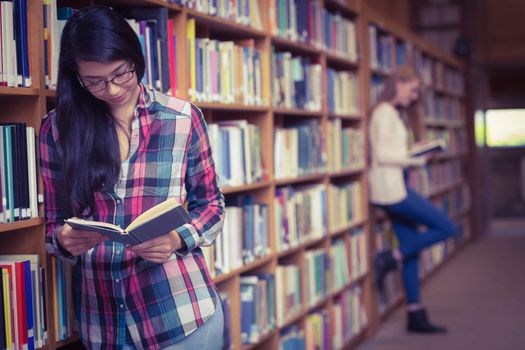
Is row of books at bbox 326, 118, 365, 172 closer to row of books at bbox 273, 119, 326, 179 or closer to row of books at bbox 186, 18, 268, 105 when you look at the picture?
row of books at bbox 273, 119, 326, 179

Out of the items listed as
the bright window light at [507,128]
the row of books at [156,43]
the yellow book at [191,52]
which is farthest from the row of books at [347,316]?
the bright window light at [507,128]

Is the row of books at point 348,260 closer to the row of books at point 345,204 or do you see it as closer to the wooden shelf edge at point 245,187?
the row of books at point 345,204

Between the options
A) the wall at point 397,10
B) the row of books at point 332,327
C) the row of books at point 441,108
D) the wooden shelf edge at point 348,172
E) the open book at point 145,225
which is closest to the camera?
the open book at point 145,225

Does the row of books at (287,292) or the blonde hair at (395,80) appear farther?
the blonde hair at (395,80)

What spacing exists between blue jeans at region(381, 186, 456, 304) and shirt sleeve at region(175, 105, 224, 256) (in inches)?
116

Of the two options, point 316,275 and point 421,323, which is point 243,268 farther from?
point 421,323

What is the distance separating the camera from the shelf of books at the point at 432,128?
519cm

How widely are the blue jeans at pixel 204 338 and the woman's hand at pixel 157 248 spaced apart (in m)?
0.20

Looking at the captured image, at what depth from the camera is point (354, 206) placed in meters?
4.69

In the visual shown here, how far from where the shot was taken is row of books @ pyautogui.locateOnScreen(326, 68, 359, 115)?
14.1 ft

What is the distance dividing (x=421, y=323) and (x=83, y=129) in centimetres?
341

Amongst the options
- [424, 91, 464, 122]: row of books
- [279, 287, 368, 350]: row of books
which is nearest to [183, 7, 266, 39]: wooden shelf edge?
[279, 287, 368, 350]: row of books

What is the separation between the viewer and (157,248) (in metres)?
1.69

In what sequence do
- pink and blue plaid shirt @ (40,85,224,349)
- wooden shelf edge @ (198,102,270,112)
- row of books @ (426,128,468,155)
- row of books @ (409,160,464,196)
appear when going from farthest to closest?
1. row of books @ (426,128,468,155)
2. row of books @ (409,160,464,196)
3. wooden shelf edge @ (198,102,270,112)
4. pink and blue plaid shirt @ (40,85,224,349)
